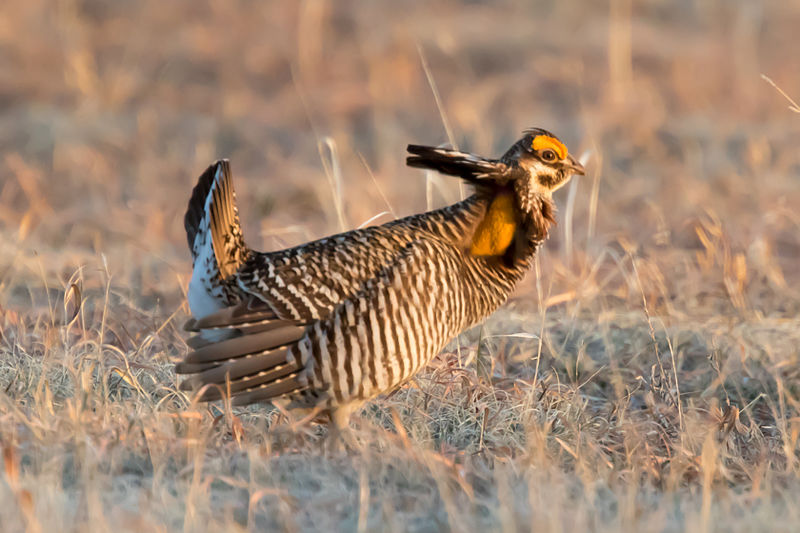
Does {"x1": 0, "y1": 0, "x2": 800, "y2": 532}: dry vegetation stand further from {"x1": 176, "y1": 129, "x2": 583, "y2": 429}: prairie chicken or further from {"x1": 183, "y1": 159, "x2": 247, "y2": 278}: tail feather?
{"x1": 183, "y1": 159, "x2": 247, "y2": 278}: tail feather

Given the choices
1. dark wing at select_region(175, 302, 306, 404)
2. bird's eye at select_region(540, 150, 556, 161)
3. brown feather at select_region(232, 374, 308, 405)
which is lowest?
brown feather at select_region(232, 374, 308, 405)

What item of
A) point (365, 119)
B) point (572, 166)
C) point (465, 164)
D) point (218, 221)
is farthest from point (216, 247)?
point (365, 119)

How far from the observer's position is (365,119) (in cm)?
1163

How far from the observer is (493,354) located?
4785mm

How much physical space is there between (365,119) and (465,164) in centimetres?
773

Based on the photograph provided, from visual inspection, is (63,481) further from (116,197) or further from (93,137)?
(93,137)

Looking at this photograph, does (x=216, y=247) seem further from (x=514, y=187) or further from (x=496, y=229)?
(x=514, y=187)

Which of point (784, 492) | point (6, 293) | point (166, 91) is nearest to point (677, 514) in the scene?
point (784, 492)

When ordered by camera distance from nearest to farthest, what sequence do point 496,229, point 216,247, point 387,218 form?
1. point 216,247
2. point 496,229
3. point 387,218

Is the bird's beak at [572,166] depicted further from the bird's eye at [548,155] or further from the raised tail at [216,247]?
the raised tail at [216,247]

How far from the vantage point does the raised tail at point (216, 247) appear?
12.2 feet

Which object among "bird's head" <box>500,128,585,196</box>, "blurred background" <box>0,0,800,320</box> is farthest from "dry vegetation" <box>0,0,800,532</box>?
"bird's head" <box>500,128,585,196</box>

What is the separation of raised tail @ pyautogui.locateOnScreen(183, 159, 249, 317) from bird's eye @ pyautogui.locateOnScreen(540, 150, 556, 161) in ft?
3.68

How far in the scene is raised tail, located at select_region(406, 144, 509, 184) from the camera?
4.00m
